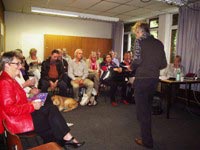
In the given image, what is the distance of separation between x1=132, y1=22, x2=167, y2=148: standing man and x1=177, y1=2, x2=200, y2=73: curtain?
300 centimetres

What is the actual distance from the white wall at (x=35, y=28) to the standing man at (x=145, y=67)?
5.58 meters

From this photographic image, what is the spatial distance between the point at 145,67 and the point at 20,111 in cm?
151

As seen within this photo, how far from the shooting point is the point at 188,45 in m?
5.11

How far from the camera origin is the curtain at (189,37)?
489 centimetres

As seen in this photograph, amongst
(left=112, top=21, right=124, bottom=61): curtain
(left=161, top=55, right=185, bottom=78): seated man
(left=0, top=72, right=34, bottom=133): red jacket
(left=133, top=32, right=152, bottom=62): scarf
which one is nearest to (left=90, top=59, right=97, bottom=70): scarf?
(left=161, top=55, right=185, bottom=78): seated man

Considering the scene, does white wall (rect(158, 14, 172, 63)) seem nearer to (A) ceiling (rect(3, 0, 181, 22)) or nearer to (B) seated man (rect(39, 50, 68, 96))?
(A) ceiling (rect(3, 0, 181, 22))

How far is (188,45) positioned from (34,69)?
167 inches

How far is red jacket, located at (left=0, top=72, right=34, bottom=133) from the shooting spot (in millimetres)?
1651

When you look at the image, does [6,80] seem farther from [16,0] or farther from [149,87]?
[16,0]

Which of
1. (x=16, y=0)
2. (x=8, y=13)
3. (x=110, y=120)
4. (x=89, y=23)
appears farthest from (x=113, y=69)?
(x=8, y=13)

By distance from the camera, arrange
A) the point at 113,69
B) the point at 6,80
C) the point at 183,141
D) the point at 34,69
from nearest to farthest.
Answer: the point at 6,80 → the point at 183,141 → the point at 113,69 → the point at 34,69

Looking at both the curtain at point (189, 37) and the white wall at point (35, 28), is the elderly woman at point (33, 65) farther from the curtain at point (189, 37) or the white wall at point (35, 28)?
the curtain at point (189, 37)

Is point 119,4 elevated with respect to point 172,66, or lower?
elevated

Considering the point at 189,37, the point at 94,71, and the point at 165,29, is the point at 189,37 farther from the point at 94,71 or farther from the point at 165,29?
the point at 94,71
